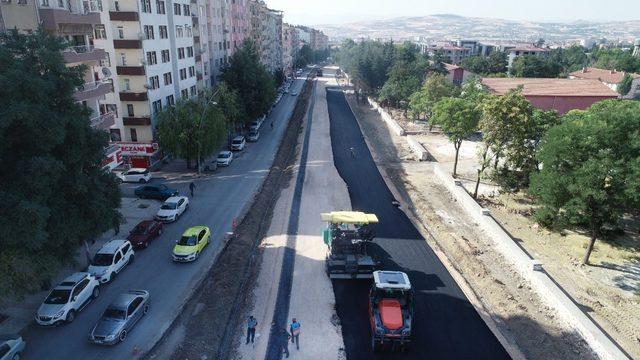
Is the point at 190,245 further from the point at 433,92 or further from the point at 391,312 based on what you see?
the point at 433,92

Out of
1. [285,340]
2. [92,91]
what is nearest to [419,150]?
[92,91]

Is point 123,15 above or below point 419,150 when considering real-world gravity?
above

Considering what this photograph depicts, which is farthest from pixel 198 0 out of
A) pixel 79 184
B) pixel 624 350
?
pixel 624 350

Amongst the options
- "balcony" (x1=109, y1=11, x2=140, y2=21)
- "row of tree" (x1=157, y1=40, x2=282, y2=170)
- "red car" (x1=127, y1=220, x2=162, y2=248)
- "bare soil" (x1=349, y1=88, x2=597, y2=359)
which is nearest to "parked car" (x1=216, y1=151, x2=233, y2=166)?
"row of tree" (x1=157, y1=40, x2=282, y2=170)

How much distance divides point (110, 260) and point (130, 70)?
928 inches

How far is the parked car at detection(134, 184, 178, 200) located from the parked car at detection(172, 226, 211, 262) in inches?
389

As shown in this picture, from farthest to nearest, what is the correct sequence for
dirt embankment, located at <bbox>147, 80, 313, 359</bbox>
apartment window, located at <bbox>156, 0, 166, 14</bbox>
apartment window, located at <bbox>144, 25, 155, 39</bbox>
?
apartment window, located at <bbox>156, 0, 166, 14</bbox>
apartment window, located at <bbox>144, 25, 155, 39</bbox>
dirt embankment, located at <bbox>147, 80, 313, 359</bbox>

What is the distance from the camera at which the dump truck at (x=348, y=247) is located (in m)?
23.4

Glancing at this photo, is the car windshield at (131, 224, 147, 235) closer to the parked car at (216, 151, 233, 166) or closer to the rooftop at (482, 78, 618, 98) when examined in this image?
the parked car at (216, 151, 233, 166)

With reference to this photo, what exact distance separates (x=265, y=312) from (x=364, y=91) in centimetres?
8133

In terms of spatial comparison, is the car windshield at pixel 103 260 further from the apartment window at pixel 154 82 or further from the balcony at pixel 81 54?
the apartment window at pixel 154 82

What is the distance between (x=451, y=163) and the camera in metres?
48.8

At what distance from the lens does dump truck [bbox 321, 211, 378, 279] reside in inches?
921

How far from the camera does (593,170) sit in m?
23.8
